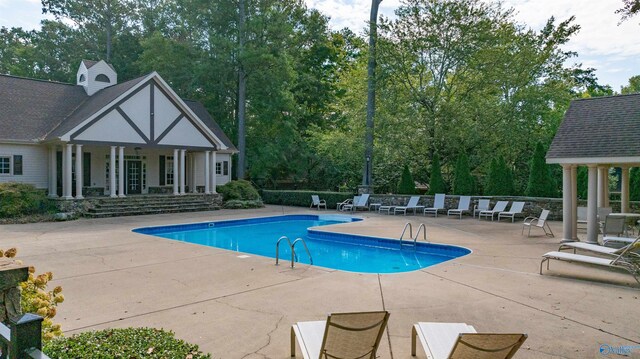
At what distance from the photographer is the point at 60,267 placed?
8.04 meters

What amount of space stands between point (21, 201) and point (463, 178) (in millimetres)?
18920

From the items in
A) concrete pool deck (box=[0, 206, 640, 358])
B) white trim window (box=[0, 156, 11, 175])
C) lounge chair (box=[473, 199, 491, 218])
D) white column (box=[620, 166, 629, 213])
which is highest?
white trim window (box=[0, 156, 11, 175])

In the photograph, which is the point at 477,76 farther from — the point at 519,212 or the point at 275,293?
the point at 275,293

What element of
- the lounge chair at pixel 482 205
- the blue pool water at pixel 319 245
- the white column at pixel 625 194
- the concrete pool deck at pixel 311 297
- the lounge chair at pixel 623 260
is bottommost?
the blue pool water at pixel 319 245

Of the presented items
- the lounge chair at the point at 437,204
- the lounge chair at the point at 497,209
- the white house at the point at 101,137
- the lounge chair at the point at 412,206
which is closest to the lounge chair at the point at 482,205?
the lounge chair at the point at 497,209

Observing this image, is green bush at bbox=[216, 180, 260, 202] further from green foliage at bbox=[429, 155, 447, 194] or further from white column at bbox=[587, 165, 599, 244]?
white column at bbox=[587, 165, 599, 244]

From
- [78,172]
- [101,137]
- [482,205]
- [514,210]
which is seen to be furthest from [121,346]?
[101,137]

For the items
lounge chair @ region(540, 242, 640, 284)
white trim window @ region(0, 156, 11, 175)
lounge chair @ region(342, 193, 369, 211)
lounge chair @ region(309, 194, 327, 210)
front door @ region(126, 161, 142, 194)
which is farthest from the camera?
front door @ region(126, 161, 142, 194)

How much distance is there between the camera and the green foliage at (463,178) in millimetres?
19969

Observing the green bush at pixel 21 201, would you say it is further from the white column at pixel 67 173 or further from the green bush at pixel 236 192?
the green bush at pixel 236 192

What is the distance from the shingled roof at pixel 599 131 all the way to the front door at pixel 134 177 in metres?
20.0

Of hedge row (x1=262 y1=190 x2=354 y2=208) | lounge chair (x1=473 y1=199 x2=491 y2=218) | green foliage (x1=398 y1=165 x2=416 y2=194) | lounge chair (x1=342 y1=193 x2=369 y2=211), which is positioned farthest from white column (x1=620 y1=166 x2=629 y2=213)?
hedge row (x1=262 y1=190 x2=354 y2=208)

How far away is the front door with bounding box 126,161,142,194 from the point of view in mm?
22875

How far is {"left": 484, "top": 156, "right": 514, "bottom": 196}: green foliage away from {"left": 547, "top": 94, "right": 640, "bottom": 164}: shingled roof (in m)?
6.73
